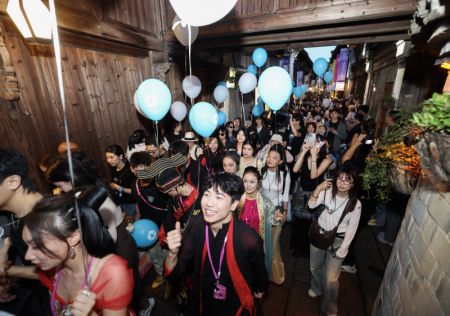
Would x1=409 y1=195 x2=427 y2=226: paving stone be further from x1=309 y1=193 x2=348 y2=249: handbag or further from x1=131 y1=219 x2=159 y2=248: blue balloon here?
x1=131 y1=219 x2=159 y2=248: blue balloon

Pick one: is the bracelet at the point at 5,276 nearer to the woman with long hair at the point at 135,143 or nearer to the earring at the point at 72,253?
the earring at the point at 72,253

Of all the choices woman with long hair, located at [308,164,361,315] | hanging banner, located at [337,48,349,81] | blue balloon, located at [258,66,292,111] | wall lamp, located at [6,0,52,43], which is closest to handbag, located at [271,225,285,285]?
woman with long hair, located at [308,164,361,315]

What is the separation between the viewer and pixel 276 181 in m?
3.32

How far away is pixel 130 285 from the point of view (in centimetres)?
149

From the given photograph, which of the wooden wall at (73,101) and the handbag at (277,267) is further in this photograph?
the handbag at (277,267)

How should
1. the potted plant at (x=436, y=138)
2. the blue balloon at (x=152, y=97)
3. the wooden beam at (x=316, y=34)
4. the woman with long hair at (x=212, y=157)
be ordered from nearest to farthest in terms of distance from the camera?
the potted plant at (x=436, y=138) → the blue balloon at (x=152, y=97) → the woman with long hair at (x=212, y=157) → the wooden beam at (x=316, y=34)

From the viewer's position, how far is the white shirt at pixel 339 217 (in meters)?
2.53

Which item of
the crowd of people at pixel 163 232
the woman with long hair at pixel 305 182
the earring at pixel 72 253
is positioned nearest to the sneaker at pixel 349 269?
the crowd of people at pixel 163 232

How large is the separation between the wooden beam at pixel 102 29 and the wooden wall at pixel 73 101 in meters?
0.34

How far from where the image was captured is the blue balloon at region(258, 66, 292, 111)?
13.3ft

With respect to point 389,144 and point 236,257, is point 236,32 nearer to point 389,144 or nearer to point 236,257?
point 389,144

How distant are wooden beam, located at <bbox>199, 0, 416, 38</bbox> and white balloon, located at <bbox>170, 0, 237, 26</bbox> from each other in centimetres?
291

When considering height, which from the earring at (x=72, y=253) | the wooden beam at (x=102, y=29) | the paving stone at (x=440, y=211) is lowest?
the earring at (x=72, y=253)

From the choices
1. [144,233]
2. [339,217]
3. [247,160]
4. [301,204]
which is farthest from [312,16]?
[144,233]
